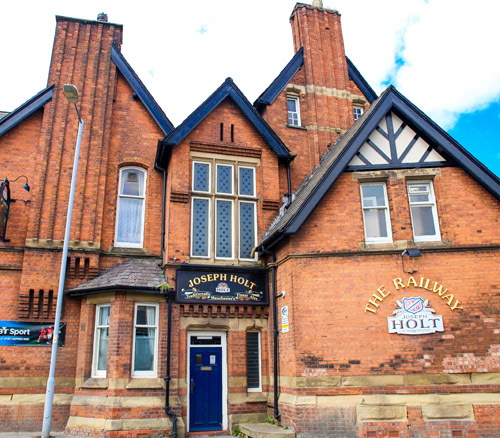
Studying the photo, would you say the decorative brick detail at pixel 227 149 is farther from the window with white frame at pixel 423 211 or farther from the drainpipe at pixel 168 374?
the window with white frame at pixel 423 211

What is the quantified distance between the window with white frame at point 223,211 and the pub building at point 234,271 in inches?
2.0

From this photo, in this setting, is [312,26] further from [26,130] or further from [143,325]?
[143,325]

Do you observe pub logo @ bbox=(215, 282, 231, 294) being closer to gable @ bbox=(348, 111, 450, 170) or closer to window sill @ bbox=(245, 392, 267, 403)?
window sill @ bbox=(245, 392, 267, 403)

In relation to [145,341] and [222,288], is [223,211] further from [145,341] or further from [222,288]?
[145,341]

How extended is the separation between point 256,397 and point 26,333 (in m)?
6.52

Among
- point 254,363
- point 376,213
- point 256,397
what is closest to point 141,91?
point 376,213

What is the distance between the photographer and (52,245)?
12828 mm

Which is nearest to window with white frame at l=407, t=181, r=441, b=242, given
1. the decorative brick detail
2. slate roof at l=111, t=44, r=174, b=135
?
the decorative brick detail

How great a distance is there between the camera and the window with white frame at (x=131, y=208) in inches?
551

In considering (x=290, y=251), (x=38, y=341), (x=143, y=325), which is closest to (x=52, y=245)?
(x=38, y=341)

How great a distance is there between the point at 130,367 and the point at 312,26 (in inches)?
577

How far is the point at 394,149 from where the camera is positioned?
12609mm

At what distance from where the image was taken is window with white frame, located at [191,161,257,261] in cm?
1334

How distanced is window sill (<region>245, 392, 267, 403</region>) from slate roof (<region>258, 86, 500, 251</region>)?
13.2ft
